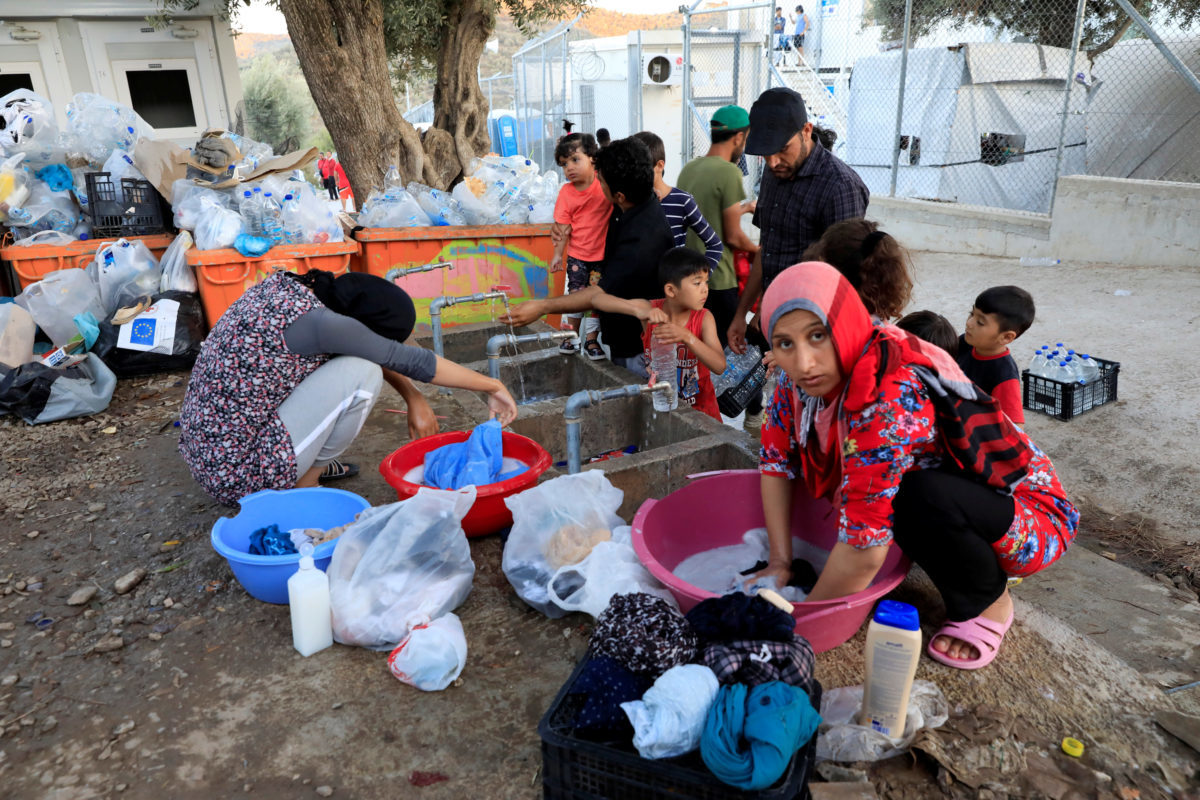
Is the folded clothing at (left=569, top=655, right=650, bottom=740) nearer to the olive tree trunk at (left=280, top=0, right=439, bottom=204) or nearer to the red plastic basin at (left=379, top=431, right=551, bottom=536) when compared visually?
the red plastic basin at (left=379, top=431, right=551, bottom=536)

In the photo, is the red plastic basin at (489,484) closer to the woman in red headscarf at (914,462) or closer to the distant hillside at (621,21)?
the woman in red headscarf at (914,462)

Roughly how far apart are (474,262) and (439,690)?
13.1 feet

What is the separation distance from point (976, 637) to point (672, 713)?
110 cm

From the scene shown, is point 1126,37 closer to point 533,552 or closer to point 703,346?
point 703,346

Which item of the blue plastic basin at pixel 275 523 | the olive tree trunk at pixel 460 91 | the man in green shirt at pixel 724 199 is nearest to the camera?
the blue plastic basin at pixel 275 523

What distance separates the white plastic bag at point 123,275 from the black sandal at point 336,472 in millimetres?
2568

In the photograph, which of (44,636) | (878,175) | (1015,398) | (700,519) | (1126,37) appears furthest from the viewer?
(1126,37)

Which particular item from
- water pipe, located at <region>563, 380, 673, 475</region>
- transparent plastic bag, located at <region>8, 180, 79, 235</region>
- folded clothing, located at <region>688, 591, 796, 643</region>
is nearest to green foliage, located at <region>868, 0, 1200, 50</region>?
transparent plastic bag, located at <region>8, 180, 79, 235</region>

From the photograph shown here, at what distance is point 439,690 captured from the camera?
84.1 inches

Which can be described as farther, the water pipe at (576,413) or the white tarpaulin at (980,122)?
the white tarpaulin at (980,122)

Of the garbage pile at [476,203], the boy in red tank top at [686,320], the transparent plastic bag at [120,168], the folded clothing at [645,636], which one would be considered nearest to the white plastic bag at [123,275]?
the transparent plastic bag at [120,168]

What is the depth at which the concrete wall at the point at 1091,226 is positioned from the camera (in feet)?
22.9

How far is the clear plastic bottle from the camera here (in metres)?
5.34

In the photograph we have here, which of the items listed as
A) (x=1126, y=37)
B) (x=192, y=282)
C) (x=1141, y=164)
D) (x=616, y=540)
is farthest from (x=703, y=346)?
(x=1126, y=37)
